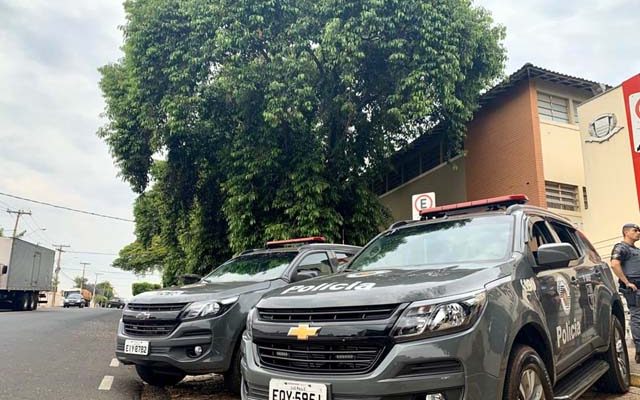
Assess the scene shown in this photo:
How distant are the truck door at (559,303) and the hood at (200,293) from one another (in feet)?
9.59

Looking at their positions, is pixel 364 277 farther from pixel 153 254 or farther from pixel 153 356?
pixel 153 254

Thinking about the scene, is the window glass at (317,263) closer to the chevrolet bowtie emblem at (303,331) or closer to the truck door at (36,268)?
the chevrolet bowtie emblem at (303,331)

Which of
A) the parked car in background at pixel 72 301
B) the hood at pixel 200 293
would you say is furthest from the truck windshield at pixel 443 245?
the parked car in background at pixel 72 301

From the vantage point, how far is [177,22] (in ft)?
43.4

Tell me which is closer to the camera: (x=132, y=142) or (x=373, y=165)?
(x=373, y=165)

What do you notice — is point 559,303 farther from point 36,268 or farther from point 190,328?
point 36,268

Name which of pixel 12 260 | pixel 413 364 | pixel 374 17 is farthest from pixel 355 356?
pixel 12 260

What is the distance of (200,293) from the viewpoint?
17.4 feet

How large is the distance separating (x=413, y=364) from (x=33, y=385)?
4.89 metres

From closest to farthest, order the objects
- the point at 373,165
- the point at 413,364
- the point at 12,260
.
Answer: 1. the point at 413,364
2. the point at 373,165
3. the point at 12,260

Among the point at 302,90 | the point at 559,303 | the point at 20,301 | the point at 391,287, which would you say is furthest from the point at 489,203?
the point at 20,301

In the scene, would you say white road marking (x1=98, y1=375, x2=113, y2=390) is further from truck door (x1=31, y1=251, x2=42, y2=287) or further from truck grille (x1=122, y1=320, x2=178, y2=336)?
truck door (x1=31, y1=251, x2=42, y2=287)

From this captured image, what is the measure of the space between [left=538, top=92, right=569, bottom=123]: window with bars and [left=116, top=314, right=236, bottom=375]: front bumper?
42.2 ft

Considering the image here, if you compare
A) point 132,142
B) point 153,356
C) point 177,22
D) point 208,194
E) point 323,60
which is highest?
point 177,22
